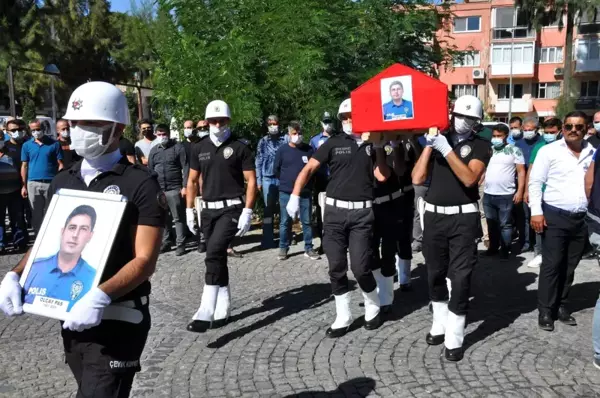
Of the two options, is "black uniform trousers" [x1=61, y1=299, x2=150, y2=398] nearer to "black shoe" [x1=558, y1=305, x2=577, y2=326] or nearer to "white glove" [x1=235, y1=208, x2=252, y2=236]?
"white glove" [x1=235, y1=208, x2=252, y2=236]

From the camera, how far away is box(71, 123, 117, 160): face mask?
266 centimetres

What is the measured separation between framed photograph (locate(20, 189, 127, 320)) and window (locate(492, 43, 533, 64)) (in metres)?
48.1

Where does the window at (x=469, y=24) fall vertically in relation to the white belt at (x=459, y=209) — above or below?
above

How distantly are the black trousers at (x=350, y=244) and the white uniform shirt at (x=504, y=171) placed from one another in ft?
12.6

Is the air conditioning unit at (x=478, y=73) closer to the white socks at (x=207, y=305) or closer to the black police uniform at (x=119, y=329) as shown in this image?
the white socks at (x=207, y=305)

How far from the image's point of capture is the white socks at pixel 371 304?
541 cm

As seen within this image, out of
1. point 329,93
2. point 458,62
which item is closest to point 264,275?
point 329,93

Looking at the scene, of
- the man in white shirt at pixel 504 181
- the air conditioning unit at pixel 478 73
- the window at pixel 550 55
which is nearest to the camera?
the man in white shirt at pixel 504 181

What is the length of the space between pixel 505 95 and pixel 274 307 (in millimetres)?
46106

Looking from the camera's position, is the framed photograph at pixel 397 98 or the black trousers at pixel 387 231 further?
the black trousers at pixel 387 231

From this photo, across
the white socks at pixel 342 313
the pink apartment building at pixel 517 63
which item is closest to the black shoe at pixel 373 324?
the white socks at pixel 342 313

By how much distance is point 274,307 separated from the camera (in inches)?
247

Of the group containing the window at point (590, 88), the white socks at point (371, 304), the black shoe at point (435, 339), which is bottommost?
the black shoe at point (435, 339)

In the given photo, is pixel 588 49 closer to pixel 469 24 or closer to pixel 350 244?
pixel 469 24
